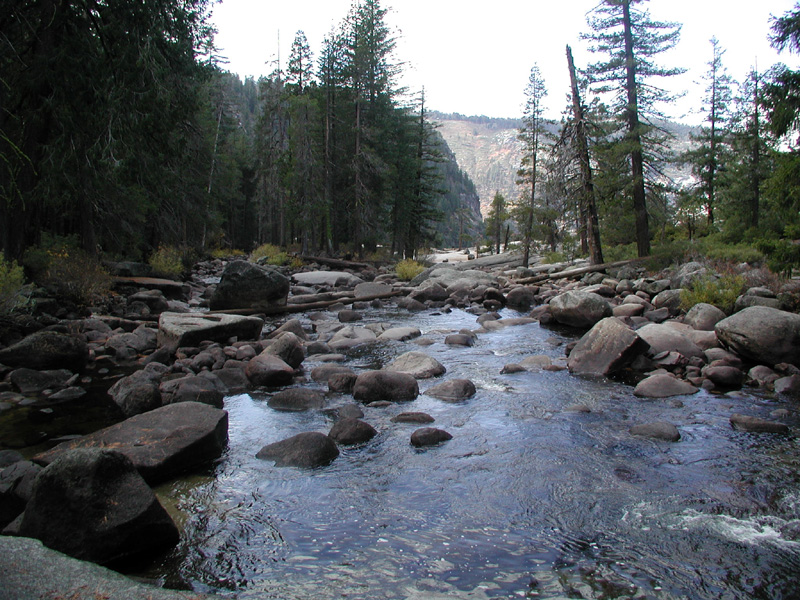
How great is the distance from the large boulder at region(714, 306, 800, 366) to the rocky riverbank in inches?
0.8

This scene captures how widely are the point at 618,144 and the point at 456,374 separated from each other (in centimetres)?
1438

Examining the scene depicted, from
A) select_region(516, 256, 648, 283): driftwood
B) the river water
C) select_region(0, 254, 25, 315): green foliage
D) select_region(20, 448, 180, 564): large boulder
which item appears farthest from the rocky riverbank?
select_region(516, 256, 648, 283): driftwood

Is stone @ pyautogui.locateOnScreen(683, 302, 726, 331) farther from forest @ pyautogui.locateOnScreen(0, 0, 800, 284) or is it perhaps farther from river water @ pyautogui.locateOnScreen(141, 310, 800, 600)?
river water @ pyautogui.locateOnScreen(141, 310, 800, 600)

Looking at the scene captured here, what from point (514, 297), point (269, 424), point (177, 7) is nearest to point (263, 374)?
point (269, 424)

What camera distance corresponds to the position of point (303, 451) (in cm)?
466

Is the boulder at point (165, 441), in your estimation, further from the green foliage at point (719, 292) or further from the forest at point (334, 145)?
the green foliage at point (719, 292)

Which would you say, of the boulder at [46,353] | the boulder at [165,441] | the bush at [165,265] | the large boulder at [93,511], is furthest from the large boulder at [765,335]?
the bush at [165,265]

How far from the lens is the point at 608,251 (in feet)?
73.1

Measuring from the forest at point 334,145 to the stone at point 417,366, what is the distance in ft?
18.2

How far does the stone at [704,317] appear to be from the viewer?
9.44 meters

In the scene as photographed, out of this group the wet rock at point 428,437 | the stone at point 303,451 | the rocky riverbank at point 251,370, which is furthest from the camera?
the wet rock at point 428,437

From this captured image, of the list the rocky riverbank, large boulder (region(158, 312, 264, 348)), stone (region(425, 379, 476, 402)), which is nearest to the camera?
the rocky riverbank

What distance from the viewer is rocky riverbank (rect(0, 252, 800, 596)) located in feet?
10.2

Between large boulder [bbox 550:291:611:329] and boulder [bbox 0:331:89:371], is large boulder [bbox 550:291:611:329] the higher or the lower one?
the higher one
